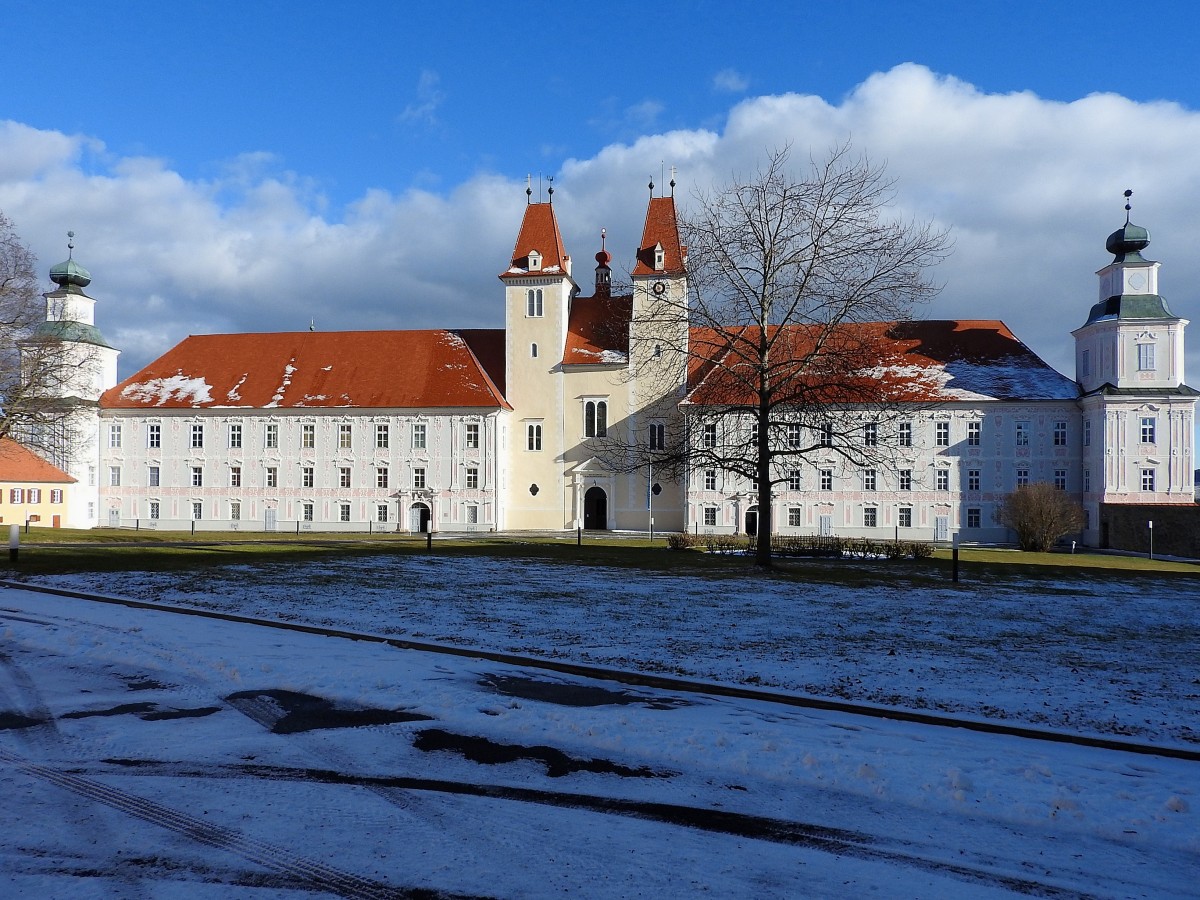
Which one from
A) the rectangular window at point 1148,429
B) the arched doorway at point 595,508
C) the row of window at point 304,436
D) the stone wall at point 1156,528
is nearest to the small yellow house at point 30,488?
the row of window at point 304,436

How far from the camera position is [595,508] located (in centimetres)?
5194

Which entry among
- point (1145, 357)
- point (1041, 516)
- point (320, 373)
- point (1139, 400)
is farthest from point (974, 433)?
point (320, 373)

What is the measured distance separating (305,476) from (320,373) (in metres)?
6.86

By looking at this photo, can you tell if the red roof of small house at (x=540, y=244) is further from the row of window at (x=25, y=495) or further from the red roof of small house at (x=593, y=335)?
the row of window at (x=25, y=495)

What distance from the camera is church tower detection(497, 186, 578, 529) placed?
170 feet

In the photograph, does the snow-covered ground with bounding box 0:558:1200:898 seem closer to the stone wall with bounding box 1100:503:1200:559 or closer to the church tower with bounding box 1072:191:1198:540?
the stone wall with bounding box 1100:503:1200:559

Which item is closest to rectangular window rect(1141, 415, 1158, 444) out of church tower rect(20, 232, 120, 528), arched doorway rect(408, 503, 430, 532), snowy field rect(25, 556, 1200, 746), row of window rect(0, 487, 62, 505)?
snowy field rect(25, 556, 1200, 746)

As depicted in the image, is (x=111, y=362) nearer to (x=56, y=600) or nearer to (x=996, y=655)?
(x=56, y=600)

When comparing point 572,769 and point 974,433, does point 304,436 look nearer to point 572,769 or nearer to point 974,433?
Result: point 974,433

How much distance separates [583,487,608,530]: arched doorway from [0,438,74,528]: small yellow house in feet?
120

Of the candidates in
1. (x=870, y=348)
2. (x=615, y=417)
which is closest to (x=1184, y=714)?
(x=870, y=348)

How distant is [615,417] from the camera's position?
2026 inches

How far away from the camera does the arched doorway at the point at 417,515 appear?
5197 centimetres

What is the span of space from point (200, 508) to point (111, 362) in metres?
13.0
